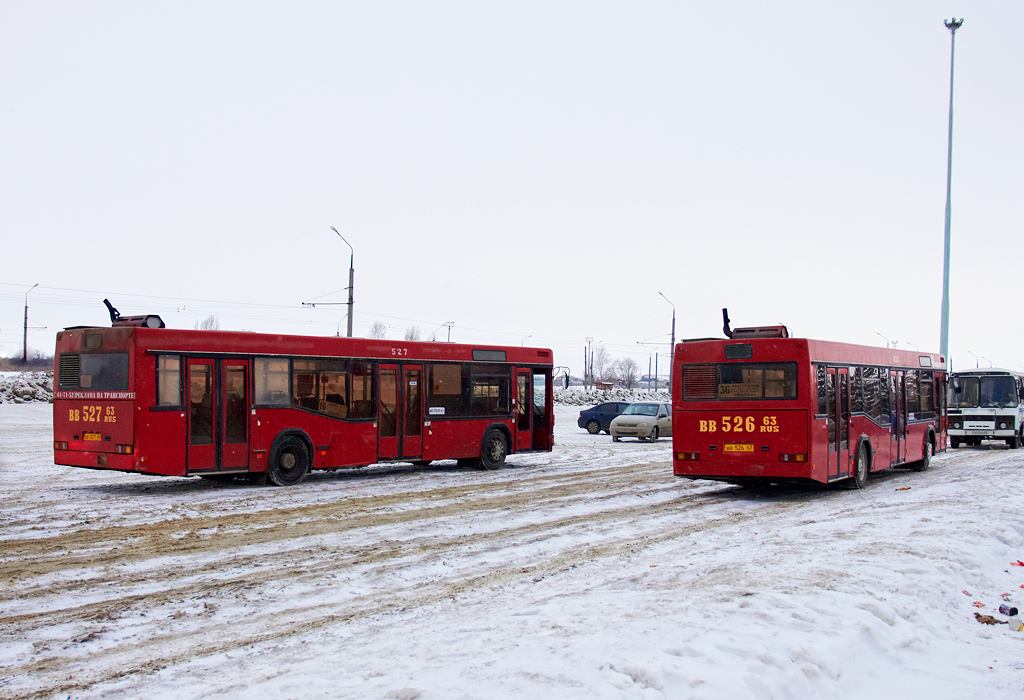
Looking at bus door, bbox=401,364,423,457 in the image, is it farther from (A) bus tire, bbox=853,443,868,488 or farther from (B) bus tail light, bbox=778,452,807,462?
(A) bus tire, bbox=853,443,868,488

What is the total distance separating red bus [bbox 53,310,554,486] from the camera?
1492 centimetres

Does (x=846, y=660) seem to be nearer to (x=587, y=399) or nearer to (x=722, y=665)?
(x=722, y=665)

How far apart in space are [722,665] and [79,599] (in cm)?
540

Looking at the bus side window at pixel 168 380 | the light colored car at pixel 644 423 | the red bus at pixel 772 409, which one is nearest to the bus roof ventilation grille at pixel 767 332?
the red bus at pixel 772 409

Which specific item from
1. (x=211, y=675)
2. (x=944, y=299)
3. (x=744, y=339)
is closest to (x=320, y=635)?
(x=211, y=675)

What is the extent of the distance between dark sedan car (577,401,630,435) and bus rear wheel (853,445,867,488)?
831 inches

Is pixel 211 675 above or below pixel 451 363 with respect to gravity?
below

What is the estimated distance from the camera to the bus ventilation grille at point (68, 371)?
15.7 meters

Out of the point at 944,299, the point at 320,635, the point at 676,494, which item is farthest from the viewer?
the point at 944,299

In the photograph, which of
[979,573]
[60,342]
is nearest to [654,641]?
[979,573]

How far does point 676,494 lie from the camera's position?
15.9 metres

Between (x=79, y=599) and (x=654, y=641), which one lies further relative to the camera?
(x=79, y=599)

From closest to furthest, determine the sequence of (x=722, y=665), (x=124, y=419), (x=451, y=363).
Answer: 1. (x=722, y=665)
2. (x=124, y=419)
3. (x=451, y=363)

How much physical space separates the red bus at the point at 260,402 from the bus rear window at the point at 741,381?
553 cm
